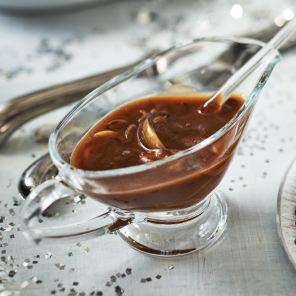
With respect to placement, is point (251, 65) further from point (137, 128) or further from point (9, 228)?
point (9, 228)

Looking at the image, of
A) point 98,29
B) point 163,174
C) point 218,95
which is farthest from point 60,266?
point 98,29

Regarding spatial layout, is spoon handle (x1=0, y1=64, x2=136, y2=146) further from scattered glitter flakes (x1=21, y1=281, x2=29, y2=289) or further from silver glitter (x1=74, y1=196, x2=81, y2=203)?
scattered glitter flakes (x1=21, y1=281, x2=29, y2=289)

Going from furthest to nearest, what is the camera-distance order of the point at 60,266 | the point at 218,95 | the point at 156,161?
the point at 218,95 → the point at 60,266 → the point at 156,161

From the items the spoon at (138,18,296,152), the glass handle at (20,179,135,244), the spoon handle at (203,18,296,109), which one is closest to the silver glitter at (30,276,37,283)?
the glass handle at (20,179,135,244)

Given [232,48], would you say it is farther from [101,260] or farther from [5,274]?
[5,274]

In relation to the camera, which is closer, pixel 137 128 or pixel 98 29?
pixel 137 128

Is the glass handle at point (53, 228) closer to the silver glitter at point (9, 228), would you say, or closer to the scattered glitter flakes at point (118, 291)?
the scattered glitter flakes at point (118, 291)

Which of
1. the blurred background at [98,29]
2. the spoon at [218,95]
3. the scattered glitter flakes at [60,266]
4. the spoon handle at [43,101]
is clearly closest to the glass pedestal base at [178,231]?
the scattered glitter flakes at [60,266]

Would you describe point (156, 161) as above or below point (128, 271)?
above
